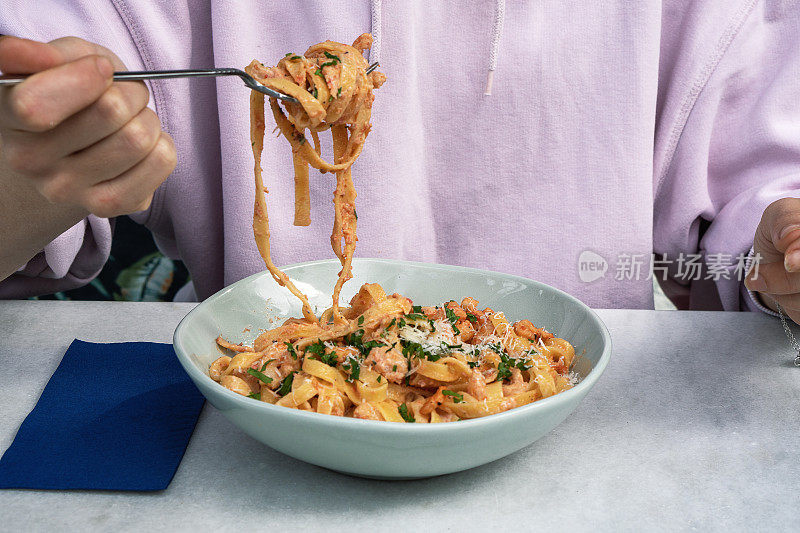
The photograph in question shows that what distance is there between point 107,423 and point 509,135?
3.66 ft

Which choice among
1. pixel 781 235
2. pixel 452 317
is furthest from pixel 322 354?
pixel 781 235

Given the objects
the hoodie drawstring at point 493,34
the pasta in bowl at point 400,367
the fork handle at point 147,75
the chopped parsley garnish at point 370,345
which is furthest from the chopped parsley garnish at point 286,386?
the hoodie drawstring at point 493,34

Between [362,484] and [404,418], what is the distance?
0.10 m

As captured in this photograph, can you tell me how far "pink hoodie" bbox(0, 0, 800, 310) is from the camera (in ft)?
5.22

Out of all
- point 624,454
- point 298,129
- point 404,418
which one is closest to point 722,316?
point 624,454

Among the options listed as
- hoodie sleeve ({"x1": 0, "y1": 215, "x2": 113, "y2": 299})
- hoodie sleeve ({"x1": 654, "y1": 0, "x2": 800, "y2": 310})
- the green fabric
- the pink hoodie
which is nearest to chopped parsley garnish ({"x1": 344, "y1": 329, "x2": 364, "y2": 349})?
the pink hoodie

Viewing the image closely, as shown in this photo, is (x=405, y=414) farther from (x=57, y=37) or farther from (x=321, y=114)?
(x=57, y=37)

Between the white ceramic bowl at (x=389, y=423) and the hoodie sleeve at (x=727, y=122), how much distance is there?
0.66 metres

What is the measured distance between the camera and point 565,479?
0.93 metres

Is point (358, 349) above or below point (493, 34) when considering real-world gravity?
below

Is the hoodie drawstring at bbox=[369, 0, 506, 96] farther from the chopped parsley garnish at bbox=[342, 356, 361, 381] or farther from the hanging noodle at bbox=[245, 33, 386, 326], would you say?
the chopped parsley garnish at bbox=[342, 356, 361, 381]

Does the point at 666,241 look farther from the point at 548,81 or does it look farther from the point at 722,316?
the point at 548,81

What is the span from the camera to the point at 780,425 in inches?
42.0

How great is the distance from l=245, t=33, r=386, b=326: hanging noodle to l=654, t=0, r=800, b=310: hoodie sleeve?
97 cm
